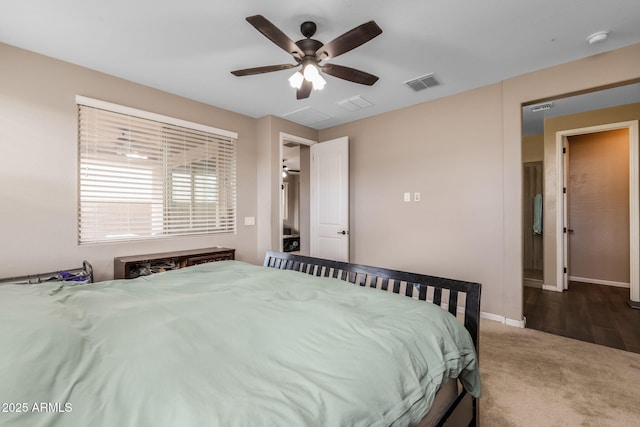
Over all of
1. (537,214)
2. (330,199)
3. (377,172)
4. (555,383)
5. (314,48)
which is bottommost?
(555,383)

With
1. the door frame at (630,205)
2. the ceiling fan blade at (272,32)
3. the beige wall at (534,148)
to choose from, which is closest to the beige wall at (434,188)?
the door frame at (630,205)

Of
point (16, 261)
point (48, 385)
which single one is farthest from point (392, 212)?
point (16, 261)

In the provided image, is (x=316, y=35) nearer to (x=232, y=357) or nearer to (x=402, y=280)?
(x=402, y=280)

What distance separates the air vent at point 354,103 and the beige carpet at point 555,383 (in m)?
2.94

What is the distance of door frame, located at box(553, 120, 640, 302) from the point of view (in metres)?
3.54

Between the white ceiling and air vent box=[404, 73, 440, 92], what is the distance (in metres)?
0.06

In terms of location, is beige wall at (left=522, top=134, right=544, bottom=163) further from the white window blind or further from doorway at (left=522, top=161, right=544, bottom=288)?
the white window blind

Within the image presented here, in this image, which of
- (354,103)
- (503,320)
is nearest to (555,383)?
(503,320)

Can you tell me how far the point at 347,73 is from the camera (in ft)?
7.17

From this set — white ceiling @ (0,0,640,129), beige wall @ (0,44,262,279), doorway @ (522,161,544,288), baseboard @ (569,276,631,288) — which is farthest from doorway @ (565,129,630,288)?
beige wall @ (0,44,262,279)

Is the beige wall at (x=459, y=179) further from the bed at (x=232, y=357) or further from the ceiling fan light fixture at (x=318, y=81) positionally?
the ceiling fan light fixture at (x=318, y=81)

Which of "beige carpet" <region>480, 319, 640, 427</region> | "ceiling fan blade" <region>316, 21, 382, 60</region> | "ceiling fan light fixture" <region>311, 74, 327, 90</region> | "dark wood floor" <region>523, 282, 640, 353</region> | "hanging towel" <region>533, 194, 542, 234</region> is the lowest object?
"beige carpet" <region>480, 319, 640, 427</region>

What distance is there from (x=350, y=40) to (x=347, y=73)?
400mm

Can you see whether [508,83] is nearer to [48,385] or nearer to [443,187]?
[443,187]
